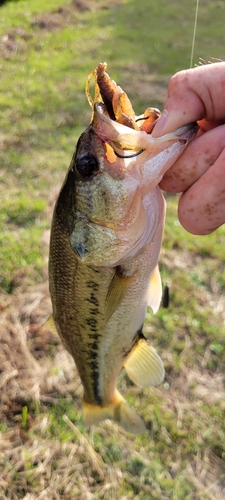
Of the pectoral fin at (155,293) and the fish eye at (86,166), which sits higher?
the fish eye at (86,166)

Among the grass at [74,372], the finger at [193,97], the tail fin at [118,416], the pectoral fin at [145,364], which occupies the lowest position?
the grass at [74,372]

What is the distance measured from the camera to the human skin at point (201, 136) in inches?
55.7

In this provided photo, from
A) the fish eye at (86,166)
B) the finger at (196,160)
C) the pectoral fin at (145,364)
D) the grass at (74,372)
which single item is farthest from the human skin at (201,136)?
the grass at (74,372)

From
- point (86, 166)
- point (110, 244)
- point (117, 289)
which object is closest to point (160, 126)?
point (86, 166)

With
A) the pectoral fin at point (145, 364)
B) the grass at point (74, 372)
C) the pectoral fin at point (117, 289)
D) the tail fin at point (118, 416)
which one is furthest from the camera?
the grass at point (74, 372)

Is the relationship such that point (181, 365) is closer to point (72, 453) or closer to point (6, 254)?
point (72, 453)

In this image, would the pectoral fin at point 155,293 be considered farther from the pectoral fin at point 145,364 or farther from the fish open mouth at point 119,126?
the fish open mouth at point 119,126

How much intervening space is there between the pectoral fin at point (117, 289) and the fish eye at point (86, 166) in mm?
444

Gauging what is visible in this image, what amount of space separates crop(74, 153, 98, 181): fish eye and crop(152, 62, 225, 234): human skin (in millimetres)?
241

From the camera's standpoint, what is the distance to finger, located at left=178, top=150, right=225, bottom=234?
141 centimetres

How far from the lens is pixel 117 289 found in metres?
1.74

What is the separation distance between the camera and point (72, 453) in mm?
2660

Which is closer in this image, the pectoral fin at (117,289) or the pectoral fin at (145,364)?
the pectoral fin at (117,289)

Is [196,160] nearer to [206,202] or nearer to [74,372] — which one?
[206,202]
